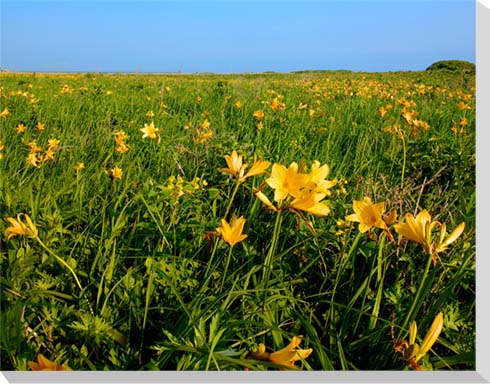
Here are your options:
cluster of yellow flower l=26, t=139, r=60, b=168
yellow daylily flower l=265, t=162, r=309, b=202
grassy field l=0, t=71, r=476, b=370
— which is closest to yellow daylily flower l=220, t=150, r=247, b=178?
grassy field l=0, t=71, r=476, b=370

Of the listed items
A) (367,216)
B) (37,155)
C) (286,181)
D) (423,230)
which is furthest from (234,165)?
(37,155)

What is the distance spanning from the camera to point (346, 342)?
1.00 metres

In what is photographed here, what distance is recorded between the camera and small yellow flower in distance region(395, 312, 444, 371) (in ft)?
2.31

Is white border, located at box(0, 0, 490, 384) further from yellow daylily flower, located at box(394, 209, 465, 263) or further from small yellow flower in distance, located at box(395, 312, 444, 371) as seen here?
yellow daylily flower, located at box(394, 209, 465, 263)

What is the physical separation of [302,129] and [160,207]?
5.82 ft

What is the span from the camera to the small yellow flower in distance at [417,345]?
70 centimetres

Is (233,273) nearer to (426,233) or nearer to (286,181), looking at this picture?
(286,181)

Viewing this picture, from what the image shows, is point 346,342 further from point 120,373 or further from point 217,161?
point 217,161

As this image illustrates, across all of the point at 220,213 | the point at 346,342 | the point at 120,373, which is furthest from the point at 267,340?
the point at 220,213

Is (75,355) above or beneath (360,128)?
beneath

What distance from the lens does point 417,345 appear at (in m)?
0.74
